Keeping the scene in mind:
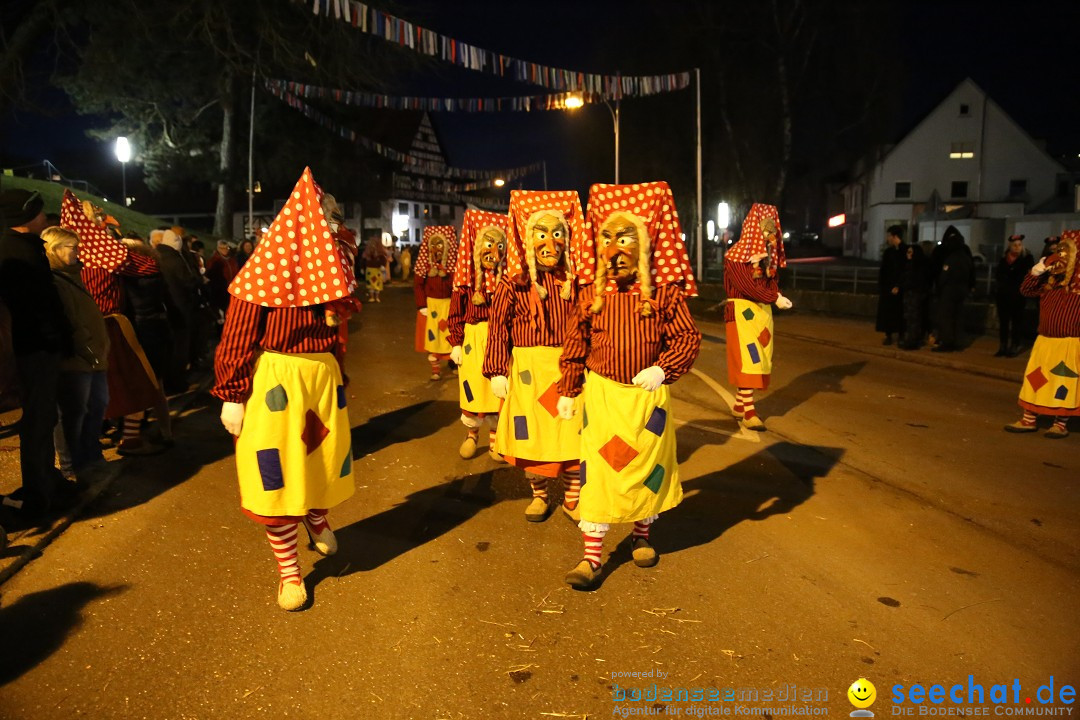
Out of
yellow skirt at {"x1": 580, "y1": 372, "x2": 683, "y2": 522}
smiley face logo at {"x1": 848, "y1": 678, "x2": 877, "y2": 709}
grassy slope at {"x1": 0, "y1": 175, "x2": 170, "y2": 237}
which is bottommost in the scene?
smiley face logo at {"x1": 848, "y1": 678, "x2": 877, "y2": 709}

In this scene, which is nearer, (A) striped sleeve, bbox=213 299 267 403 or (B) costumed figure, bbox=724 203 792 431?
(A) striped sleeve, bbox=213 299 267 403

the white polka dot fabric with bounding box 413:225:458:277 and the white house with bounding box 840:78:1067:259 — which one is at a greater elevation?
the white house with bounding box 840:78:1067:259

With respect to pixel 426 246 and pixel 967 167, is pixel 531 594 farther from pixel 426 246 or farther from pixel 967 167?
pixel 967 167

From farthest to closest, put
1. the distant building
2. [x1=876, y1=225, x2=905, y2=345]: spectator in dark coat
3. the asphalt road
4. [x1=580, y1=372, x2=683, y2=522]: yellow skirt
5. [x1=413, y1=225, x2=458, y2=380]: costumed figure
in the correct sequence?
the distant building, [x1=876, y1=225, x2=905, y2=345]: spectator in dark coat, [x1=413, y1=225, x2=458, y2=380]: costumed figure, [x1=580, y1=372, x2=683, y2=522]: yellow skirt, the asphalt road

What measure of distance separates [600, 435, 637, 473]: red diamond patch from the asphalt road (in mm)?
751

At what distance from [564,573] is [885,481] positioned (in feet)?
11.2

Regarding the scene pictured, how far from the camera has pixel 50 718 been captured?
3.45 m

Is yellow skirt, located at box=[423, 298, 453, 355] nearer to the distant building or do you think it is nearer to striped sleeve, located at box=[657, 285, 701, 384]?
striped sleeve, located at box=[657, 285, 701, 384]

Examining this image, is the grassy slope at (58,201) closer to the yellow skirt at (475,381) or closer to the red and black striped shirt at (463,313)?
the red and black striped shirt at (463,313)

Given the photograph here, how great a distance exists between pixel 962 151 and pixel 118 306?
5529 centimetres

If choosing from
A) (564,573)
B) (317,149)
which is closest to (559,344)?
(564,573)

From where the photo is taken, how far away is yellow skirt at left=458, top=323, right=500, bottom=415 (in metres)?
7.57

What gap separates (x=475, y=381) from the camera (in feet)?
24.9

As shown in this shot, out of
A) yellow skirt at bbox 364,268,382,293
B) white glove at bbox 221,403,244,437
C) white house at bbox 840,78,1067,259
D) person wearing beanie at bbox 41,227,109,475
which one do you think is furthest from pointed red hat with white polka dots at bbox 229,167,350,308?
white house at bbox 840,78,1067,259
